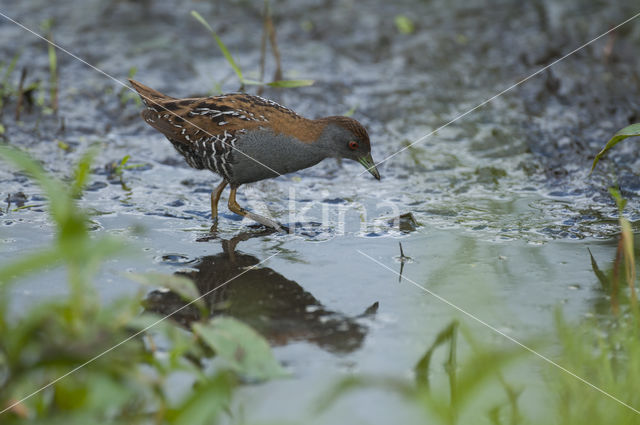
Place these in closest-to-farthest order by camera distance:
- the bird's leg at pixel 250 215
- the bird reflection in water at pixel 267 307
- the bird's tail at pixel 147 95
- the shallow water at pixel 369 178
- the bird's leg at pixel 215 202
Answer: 1. the bird reflection in water at pixel 267 307
2. the shallow water at pixel 369 178
3. the bird's leg at pixel 250 215
4. the bird's leg at pixel 215 202
5. the bird's tail at pixel 147 95

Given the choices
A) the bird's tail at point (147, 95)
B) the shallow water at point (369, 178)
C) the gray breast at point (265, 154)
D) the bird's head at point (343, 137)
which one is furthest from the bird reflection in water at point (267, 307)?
the bird's tail at point (147, 95)

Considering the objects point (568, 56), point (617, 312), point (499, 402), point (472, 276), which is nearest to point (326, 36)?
point (568, 56)

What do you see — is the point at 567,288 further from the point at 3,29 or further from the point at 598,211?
the point at 3,29

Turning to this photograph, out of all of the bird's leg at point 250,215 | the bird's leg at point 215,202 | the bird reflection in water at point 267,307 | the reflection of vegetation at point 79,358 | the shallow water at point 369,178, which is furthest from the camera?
the bird's leg at point 215,202

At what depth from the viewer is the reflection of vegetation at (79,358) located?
91.7 inches

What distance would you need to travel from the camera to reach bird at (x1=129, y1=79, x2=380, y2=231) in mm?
4660

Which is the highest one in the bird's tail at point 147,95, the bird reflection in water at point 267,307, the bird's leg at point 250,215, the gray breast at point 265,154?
the bird's tail at point 147,95

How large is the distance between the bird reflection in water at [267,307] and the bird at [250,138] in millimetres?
671

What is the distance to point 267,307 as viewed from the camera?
11.7ft

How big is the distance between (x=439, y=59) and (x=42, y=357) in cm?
583

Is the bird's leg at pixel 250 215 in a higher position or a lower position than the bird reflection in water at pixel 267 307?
higher

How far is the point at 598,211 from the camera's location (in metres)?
4.72

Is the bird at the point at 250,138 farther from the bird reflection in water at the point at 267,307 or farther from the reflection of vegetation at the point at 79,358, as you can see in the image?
the reflection of vegetation at the point at 79,358

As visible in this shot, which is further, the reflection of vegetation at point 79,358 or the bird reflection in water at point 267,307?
the bird reflection in water at point 267,307
